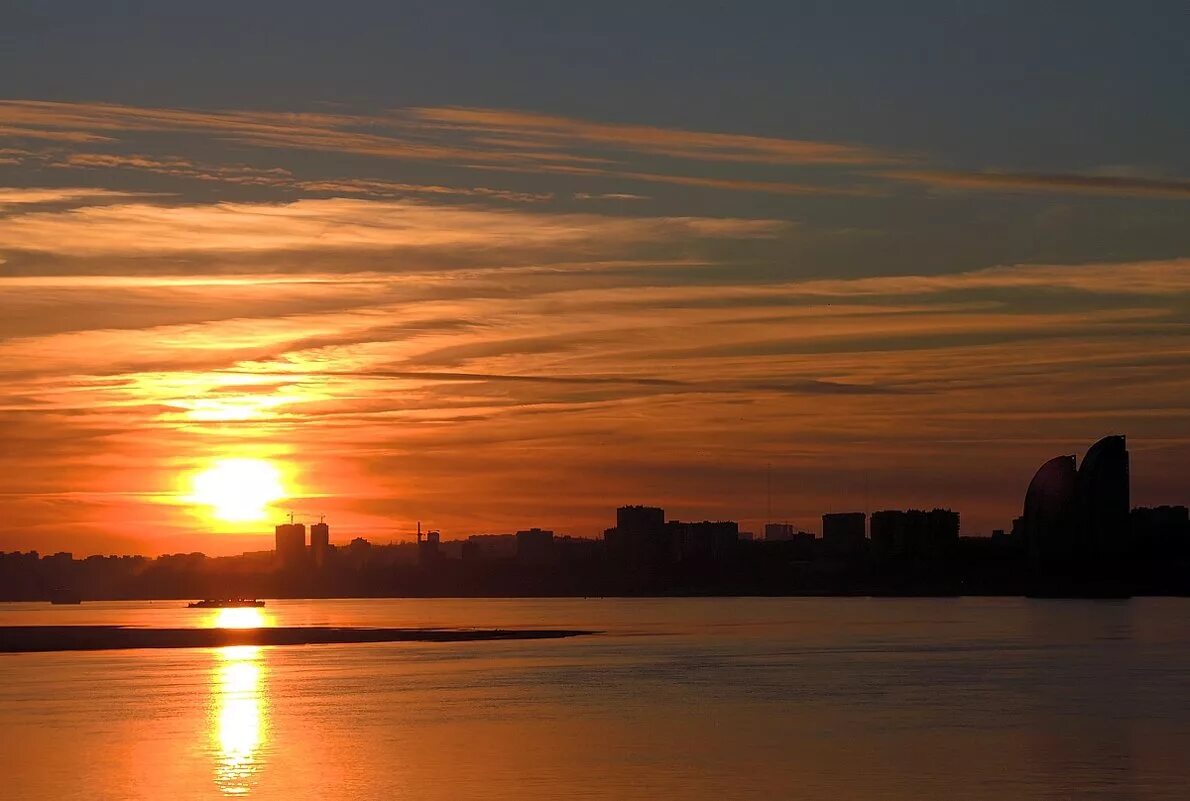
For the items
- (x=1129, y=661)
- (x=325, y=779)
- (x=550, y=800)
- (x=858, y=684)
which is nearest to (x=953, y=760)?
(x=550, y=800)

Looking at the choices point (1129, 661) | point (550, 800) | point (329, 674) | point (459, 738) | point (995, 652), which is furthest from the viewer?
point (995, 652)

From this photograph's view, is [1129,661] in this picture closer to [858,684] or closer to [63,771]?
[858,684]

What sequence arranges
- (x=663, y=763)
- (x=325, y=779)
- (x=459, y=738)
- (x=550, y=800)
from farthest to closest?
(x=459, y=738)
(x=663, y=763)
(x=325, y=779)
(x=550, y=800)

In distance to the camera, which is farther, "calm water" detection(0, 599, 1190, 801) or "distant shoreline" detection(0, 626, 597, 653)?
"distant shoreline" detection(0, 626, 597, 653)

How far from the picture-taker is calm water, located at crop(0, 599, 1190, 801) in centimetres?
5506

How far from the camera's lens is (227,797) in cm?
5231

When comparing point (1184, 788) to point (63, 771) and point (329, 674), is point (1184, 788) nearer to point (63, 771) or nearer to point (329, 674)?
point (63, 771)

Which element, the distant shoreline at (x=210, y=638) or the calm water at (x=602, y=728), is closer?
the calm water at (x=602, y=728)

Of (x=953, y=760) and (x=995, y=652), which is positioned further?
(x=995, y=652)

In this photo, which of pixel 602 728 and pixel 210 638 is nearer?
pixel 602 728

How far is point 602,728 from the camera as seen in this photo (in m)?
73.6

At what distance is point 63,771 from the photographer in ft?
197

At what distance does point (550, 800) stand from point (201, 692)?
173 ft

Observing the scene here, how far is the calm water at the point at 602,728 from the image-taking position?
55.1 metres
